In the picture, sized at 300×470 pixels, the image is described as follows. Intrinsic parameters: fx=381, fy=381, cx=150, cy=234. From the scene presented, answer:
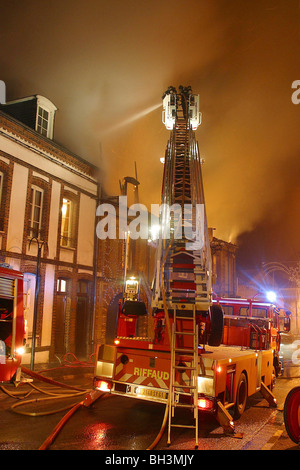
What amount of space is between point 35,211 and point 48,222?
0.60 meters

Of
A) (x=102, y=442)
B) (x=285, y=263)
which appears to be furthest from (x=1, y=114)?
(x=285, y=263)

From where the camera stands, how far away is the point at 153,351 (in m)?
6.41

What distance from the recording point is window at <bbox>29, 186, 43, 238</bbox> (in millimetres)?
13014

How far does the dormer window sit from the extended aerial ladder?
309 inches

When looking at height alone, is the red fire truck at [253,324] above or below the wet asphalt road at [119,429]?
above

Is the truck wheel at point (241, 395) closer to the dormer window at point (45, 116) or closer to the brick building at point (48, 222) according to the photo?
the brick building at point (48, 222)

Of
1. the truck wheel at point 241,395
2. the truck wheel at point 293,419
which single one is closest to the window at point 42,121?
the truck wheel at point 241,395

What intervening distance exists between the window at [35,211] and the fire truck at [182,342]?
22.3 feet

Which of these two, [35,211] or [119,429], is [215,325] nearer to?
[119,429]

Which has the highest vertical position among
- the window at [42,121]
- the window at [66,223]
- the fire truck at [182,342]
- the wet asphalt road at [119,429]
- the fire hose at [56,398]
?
the window at [42,121]

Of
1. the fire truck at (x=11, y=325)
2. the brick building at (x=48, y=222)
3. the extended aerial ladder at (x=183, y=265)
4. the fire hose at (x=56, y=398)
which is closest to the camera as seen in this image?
the fire hose at (x=56, y=398)

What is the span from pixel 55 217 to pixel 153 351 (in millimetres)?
8680

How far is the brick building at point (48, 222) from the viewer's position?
12.1m

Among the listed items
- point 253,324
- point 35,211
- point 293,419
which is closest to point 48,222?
point 35,211
